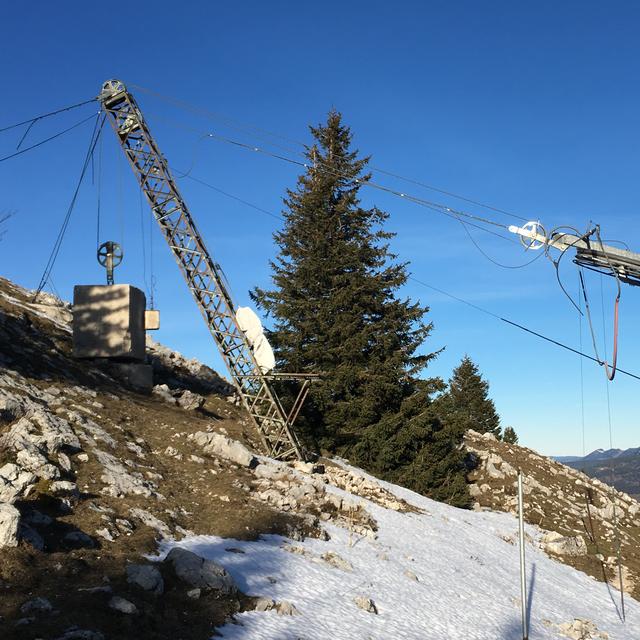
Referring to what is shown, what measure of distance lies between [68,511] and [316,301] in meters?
18.2

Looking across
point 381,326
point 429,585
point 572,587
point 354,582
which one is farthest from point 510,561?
point 381,326

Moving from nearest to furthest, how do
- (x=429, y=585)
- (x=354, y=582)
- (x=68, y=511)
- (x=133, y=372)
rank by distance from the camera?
1. (x=68, y=511)
2. (x=354, y=582)
3. (x=429, y=585)
4. (x=133, y=372)

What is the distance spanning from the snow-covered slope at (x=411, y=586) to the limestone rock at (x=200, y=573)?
2.07ft

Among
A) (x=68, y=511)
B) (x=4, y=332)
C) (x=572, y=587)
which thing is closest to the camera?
(x=68, y=511)

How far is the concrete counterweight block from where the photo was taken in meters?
25.3

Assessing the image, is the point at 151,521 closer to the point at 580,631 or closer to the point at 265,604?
the point at 265,604

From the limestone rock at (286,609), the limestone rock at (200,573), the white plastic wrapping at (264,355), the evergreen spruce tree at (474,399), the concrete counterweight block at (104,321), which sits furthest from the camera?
the evergreen spruce tree at (474,399)

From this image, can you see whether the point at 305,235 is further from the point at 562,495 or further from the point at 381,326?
the point at 562,495

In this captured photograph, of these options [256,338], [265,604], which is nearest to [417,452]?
[256,338]

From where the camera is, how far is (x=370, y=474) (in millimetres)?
26188

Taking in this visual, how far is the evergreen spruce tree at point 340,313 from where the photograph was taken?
90.4 feet

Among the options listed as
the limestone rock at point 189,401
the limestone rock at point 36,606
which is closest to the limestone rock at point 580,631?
the limestone rock at point 36,606

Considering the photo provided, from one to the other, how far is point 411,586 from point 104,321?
53.7 feet

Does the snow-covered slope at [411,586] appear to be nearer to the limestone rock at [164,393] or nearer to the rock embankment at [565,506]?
the rock embankment at [565,506]
